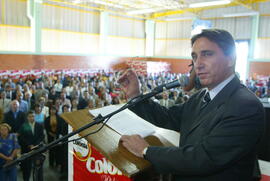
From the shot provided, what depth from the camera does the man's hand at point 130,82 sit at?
1.64 m

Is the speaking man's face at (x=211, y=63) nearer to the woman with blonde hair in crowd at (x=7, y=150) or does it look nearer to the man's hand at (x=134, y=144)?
the man's hand at (x=134, y=144)

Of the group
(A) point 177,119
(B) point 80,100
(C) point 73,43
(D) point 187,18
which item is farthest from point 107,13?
(A) point 177,119

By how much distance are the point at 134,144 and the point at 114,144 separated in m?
0.13

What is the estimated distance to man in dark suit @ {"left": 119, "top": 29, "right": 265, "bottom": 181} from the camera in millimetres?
979

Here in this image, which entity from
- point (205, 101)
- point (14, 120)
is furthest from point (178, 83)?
point (14, 120)

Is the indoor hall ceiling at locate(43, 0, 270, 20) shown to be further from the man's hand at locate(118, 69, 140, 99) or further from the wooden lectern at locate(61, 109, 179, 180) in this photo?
the wooden lectern at locate(61, 109, 179, 180)

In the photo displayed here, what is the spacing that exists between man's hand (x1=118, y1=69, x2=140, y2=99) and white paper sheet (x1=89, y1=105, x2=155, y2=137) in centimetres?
14

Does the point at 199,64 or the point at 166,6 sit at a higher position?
the point at 166,6

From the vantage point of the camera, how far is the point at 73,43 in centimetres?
1730

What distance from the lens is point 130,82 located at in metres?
1.65

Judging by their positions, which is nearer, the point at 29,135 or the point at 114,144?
the point at 114,144

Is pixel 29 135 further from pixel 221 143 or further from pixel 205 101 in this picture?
pixel 221 143

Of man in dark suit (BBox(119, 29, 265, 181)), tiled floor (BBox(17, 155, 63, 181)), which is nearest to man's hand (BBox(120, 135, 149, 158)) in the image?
man in dark suit (BBox(119, 29, 265, 181))

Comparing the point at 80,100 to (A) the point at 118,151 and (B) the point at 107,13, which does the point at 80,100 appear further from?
(B) the point at 107,13
